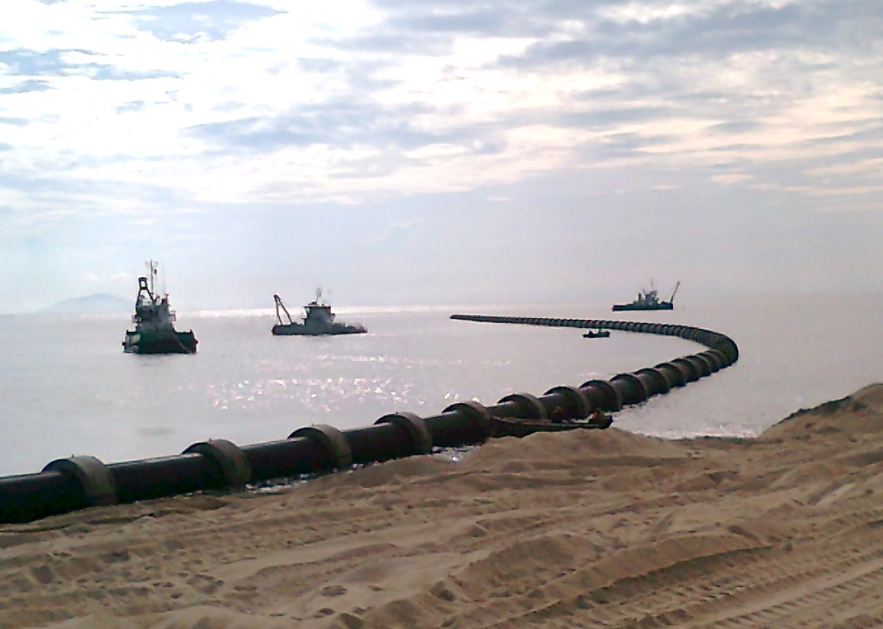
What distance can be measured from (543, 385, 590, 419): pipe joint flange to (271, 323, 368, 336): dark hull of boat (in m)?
83.3

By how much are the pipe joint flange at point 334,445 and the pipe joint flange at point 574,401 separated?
20.4ft

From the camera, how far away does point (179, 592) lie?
5.30 meters

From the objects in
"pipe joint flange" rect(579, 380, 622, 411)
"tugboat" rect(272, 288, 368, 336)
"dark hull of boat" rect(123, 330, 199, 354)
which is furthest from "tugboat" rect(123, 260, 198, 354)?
"pipe joint flange" rect(579, 380, 622, 411)

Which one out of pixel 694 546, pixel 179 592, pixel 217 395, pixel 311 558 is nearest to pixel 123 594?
pixel 179 592

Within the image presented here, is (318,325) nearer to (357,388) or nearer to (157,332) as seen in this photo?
(157,332)

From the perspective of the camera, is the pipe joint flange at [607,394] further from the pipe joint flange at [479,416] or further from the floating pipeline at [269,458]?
the pipe joint flange at [479,416]

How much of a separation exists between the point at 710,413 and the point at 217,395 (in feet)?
79.8

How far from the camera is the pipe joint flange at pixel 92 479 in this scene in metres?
8.01

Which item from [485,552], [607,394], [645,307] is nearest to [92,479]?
Answer: [485,552]

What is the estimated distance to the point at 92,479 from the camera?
26.5ft

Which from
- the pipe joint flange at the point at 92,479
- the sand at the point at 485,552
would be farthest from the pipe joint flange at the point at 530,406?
the pipe joint flange at the point at 92,479

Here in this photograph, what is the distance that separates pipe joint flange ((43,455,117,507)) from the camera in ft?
26.3

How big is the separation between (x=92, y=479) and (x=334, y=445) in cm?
296

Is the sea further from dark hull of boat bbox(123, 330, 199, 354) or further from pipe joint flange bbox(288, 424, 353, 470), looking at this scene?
pipe joint flange bbox(288, 424, 353, 470)
